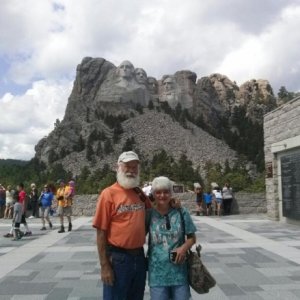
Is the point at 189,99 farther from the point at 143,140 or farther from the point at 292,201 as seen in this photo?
the point at 292,201

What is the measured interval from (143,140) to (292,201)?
240 ft

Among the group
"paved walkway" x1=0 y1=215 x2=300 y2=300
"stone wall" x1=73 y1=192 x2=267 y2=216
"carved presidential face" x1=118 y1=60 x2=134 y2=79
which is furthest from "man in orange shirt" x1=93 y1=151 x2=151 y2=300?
"carved presidential face" x1=118 y1=60 x2=134 y2=79

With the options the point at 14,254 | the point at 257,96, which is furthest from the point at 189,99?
the point at 14,254

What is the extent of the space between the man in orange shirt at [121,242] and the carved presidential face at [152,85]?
112 metres

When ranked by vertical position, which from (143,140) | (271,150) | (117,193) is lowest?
(117,193)

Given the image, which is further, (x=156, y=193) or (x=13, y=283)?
(x=13, y=283)

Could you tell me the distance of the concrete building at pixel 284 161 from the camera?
1700 centimetres

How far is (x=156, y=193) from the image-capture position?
4.27m

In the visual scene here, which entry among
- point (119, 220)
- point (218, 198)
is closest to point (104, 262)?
point (119, 220)

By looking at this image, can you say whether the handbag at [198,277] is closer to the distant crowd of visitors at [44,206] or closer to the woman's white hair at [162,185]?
the woman's white hair at [162,185]

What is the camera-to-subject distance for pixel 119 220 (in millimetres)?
4129

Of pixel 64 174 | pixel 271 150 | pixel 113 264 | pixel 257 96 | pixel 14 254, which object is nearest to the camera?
pixel 113 264

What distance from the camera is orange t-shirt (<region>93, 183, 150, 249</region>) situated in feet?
13.5

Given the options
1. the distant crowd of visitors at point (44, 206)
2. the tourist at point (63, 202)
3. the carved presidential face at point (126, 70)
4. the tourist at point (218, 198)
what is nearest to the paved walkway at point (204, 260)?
the distant crowd of visitors at point (44, 206)
